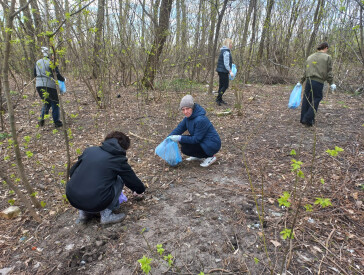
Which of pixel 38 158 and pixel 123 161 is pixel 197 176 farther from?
pixel 38 158

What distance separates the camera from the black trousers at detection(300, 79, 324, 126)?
14.8 ft

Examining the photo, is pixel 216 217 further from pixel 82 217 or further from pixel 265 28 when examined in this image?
pixel 265 28

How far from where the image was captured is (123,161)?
2342 millimetres

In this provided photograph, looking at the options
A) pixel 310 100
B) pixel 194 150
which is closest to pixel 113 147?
pixel 194 150

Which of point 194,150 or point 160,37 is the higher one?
point 160,37

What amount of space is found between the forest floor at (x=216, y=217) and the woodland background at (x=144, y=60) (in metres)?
0.12

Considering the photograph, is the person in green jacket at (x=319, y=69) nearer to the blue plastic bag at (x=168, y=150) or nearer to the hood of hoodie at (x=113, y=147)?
the blue plastic bag at (x=168, y=150)

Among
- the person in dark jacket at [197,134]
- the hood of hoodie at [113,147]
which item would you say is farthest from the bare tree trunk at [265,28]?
the hood of hoodie at [113,147]

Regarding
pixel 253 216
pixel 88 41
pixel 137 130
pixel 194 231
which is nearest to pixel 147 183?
pixel 194 231

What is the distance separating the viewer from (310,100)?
190 inches

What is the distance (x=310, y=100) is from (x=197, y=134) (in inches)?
117

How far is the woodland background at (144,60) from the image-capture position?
427 cm

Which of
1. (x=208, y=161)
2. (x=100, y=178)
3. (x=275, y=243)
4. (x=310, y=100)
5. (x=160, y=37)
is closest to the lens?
(x=275, y=243)

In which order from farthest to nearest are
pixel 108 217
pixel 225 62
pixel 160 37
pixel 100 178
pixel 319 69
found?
pixel 160 37 → pixel 225 62 → pixel 319 69 → pixel 108 217 → pixel 100 178
